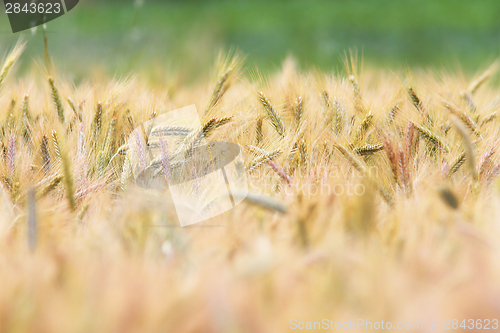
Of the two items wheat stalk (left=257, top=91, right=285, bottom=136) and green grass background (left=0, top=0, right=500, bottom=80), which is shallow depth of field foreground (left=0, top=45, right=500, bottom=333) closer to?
wheat stalk (left=257, top=91, right=285, bottom=136)

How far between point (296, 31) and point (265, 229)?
211cm

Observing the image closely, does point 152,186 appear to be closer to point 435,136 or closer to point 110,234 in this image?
point 110,234

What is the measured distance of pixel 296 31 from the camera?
2.15 metres

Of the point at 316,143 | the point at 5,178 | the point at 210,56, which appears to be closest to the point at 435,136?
the point at 316,143

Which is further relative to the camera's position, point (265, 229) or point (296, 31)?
point (296, 31)

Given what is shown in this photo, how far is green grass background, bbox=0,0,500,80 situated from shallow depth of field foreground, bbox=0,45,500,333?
116cm

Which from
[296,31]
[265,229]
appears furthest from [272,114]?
[296,31]

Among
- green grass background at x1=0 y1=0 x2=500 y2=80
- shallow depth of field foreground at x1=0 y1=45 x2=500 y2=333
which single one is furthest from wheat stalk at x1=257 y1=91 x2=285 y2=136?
green grass background at x1=0 y1=0 x2=500 y2=80

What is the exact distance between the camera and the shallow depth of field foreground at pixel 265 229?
0.52 feet

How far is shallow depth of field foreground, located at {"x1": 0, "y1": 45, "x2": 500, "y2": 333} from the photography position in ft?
0.52

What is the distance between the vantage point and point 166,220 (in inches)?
8.7

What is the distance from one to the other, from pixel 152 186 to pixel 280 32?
2.11 metres

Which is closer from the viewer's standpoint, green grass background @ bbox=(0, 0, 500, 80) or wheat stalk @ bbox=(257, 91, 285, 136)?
wheat stalk @ bbox=(257, 91, 285, 136)

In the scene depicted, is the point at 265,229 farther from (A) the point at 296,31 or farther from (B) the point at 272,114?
(A) the point at 296,31
